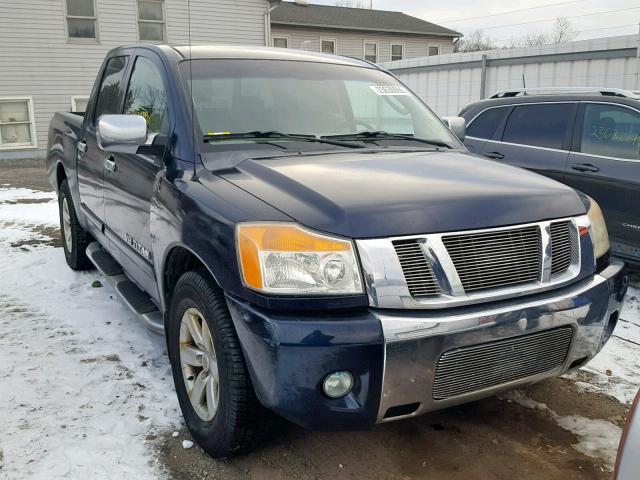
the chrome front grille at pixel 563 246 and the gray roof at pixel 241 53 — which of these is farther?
the gray roof at pixel 241 53

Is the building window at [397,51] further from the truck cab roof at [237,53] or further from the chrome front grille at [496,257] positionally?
the chrome front grille at [496,257]

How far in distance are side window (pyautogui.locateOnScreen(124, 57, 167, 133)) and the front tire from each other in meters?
1.10

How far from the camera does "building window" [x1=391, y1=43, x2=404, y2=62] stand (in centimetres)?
2991

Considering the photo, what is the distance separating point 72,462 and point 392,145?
2.25 metres

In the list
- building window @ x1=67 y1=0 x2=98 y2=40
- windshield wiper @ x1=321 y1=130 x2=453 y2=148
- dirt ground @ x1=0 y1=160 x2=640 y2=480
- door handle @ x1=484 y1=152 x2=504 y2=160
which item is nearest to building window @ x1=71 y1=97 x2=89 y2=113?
building window @ x1=67 y1=0 x2=98 y2=40

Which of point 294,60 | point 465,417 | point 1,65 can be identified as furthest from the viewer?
point 1,65

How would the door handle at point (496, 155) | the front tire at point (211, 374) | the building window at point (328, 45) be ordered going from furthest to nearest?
the building window at point (328, 45) → the door handle at point (496, 155) → the front tire at point (211, 374)

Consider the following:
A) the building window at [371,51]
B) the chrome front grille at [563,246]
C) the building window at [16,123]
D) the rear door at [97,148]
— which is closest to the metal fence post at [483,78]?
the rear door at [97,148]

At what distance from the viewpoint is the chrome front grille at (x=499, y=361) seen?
7.66ft

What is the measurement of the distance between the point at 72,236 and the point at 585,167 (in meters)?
4.65

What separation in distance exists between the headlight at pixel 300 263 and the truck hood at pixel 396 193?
64 mm

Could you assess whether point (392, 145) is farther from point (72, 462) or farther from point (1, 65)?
point (1, 65)

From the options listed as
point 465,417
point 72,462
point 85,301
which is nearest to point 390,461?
point 465,417

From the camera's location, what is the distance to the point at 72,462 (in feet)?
8.93
